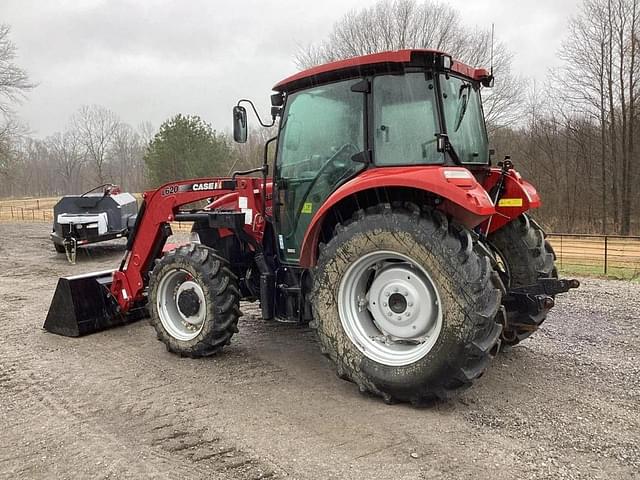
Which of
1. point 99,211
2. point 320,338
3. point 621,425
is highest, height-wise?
point 99,211

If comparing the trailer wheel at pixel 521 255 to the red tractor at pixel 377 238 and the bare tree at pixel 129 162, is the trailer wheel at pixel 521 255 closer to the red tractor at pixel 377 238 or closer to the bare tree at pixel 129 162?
the red tractor at pixel 377 238

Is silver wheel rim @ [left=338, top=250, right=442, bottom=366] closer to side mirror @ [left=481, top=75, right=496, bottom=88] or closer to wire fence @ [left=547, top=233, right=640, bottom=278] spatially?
side mirror @ [left=481, top=75, right=496, bottom=88]

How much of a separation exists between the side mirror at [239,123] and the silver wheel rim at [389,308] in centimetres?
176

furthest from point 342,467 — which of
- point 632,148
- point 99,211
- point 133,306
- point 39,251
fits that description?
point 632,148

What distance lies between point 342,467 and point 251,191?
2.74 meters

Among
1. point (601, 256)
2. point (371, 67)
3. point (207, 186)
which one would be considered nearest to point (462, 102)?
point (371, 67)

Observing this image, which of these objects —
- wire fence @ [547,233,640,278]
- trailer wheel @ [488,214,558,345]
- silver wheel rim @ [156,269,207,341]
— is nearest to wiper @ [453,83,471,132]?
trailer wheel @ [488,214,558,345]

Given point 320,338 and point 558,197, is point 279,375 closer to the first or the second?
point 320,338

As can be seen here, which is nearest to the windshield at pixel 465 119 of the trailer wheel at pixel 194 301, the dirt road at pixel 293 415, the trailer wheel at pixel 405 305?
the trailer wheel at pixel 405 305

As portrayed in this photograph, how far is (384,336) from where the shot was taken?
3.74m

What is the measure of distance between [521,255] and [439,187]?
165 centimetres

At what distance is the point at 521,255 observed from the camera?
4.51m

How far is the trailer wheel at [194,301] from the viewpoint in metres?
4.54

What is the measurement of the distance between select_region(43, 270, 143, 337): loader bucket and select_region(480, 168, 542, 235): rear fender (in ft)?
13.1
